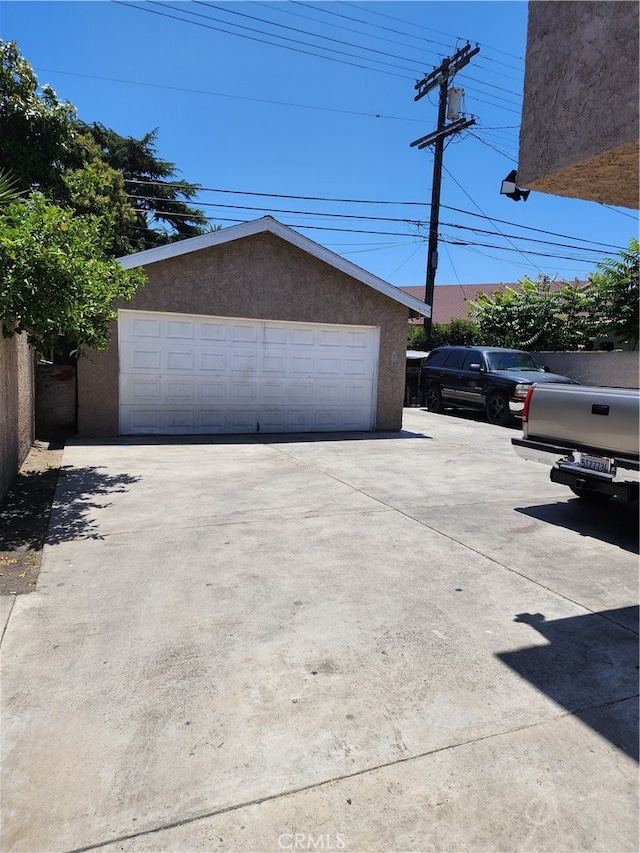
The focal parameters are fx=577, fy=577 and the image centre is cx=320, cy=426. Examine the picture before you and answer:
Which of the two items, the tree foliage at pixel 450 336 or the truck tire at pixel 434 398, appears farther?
the tree foliage at pixel 450 336

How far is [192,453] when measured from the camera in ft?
31.2

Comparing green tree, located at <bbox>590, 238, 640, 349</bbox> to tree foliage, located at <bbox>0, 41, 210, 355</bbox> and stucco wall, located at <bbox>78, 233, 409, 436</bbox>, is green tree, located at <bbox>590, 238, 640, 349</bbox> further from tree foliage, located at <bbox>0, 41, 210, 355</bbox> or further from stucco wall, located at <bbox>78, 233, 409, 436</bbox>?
tree foliage, located at <bbox>0, 41, 210, 355</bbox>

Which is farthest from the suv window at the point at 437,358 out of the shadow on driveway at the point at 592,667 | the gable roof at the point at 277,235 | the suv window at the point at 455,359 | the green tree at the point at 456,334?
the shadow on driveway at the point at 592,667

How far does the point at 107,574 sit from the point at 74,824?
2397 mm

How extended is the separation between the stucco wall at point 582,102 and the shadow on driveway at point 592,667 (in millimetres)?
2828

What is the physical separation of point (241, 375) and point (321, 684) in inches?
356

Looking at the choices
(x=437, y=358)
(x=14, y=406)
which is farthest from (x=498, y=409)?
(x=14, y=406)

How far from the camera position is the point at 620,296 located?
1691 cm

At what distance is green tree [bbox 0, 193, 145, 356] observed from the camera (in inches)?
199

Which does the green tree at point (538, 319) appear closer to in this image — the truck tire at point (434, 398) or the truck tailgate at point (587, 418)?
the truck tire at point (434, 398)

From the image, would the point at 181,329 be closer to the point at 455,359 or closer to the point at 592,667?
the point at 455,359

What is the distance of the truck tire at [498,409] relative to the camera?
1471 cm

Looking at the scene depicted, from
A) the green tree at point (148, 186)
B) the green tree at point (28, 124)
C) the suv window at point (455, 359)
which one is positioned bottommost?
the suv window at point (455, 359)

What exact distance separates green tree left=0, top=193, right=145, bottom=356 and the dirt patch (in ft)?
5.81
